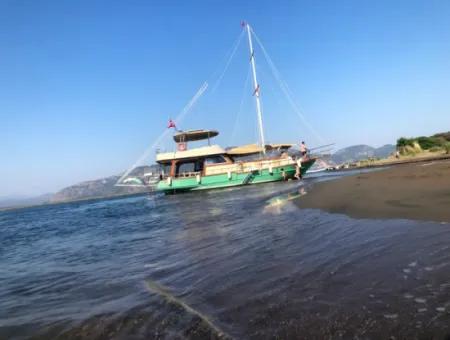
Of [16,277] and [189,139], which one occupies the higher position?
[189,139]

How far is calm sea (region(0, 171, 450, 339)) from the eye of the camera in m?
3.34

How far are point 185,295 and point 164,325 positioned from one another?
93 centimetres

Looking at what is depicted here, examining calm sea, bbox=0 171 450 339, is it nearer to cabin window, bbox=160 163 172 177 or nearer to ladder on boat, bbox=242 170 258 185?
ladder on boat, bbox=242 170 258 185

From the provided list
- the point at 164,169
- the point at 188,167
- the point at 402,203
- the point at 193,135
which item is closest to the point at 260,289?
the point at 402,203

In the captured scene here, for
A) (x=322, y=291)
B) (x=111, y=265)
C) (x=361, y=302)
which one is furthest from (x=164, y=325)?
(x=111, y=265)

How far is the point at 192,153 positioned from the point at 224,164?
149 inches

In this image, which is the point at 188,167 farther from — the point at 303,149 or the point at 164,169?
the point at 303,149

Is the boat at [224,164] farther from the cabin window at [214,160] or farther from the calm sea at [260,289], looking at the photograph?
Answer: the calm sea at [260,289]

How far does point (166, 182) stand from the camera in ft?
132

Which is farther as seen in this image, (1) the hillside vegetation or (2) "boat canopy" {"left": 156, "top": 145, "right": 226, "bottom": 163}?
(1) the hillside vegetation

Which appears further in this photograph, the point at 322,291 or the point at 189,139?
the point at 189,139

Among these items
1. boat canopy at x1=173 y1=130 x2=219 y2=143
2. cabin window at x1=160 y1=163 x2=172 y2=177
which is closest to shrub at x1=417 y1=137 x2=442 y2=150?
boat canopy at x1=173 y1=130 x2=219 y2=143

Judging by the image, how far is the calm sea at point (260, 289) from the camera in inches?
131

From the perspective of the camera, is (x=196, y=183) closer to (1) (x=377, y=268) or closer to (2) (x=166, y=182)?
(2) (x=166, y=182)
